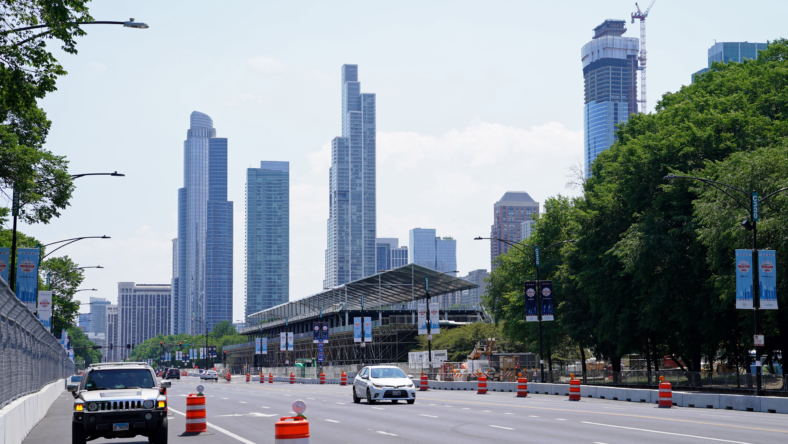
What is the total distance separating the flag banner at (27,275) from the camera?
1469 inches

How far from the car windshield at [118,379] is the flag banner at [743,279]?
908 inches

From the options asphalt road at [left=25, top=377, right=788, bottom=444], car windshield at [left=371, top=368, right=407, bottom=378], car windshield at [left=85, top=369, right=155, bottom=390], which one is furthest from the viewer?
car windshield at [left=371, top=368, right=407, bottom=378]

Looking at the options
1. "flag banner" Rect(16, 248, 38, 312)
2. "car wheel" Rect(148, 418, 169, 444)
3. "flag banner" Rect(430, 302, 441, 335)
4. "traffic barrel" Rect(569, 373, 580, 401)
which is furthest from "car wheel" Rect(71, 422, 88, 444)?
"flag banner" Rect(430, 302, 441, 335)

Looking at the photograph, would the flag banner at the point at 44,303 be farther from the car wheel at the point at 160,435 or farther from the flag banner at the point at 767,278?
the flag banner at the point at 767,278

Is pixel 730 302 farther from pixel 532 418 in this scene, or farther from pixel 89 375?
pixel 89 375

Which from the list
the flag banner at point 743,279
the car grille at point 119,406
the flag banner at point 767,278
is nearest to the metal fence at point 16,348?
the car grille at point 119,406

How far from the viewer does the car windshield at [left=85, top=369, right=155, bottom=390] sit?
18.4 meters

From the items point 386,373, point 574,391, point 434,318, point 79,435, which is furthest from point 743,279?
point 434,318

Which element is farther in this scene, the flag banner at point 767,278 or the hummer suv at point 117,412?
the flag banner at point 767,278

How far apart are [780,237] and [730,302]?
5240 mm

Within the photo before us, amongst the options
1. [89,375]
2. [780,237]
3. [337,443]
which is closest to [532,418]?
[337,443]

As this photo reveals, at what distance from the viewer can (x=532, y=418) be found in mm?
25188

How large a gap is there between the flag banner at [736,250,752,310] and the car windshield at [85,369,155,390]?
908 inches

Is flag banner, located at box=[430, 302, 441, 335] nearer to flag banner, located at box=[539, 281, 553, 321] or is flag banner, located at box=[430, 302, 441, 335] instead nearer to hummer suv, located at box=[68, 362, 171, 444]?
flag banner, located at box=[539, 281, 553, 321]
